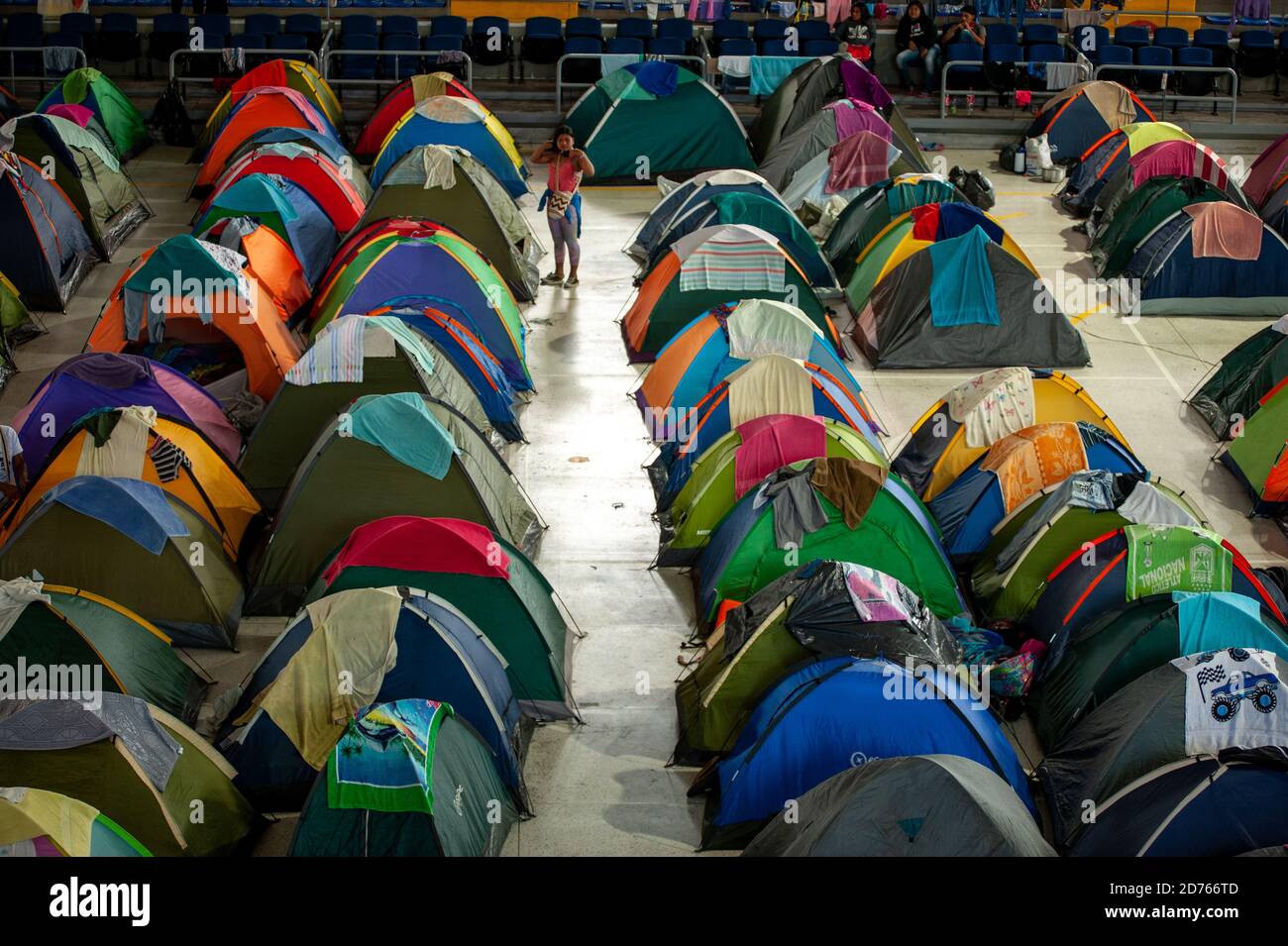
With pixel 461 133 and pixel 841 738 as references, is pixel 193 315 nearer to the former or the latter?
pixel 461 133

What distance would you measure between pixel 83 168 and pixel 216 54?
18.9ft

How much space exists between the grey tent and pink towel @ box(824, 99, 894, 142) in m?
14.5

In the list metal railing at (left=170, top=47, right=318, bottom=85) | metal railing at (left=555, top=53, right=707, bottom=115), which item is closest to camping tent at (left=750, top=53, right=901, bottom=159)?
metal railing at (left=555, top=53, right=707, bottom=115)

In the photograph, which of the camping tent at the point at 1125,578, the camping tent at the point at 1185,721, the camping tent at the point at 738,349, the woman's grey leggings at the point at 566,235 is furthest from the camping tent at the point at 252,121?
the camping tent at the point at 1185,721

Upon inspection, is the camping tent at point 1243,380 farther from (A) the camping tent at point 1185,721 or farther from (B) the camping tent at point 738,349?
(A) the camping tent at point 1185,721

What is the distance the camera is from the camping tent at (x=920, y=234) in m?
18.8

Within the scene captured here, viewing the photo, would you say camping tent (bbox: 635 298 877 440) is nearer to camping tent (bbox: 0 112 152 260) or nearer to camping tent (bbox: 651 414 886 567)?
camping tent (bbox: 651 414 886 567)

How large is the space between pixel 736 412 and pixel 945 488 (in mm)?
1919

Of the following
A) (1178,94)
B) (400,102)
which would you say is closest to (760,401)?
(400,102)

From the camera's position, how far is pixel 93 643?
1152 cm

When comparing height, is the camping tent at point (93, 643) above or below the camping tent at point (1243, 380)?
below

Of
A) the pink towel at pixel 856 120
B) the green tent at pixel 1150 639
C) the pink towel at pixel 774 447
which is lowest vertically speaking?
the green tent at pixel 1150 639

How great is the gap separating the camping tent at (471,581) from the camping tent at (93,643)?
1215mm
